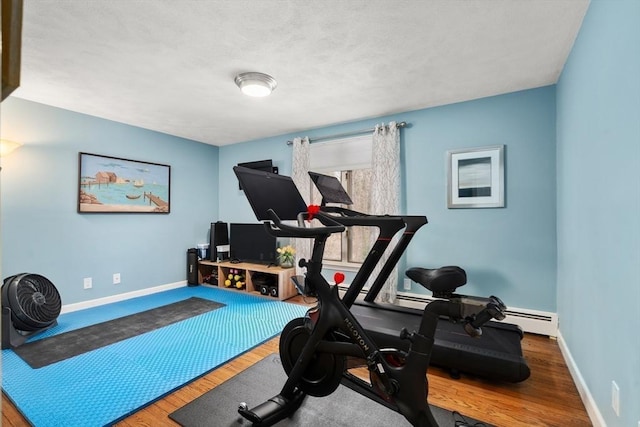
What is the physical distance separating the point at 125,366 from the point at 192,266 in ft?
8.11

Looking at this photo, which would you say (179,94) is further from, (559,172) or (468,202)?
(559,172)

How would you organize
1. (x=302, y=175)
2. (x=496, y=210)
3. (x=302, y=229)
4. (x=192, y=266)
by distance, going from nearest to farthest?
(x=302, y=229) < (x=496, y=210) < (x=302, y=175) < (x=192, y=266)

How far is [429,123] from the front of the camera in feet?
11.4

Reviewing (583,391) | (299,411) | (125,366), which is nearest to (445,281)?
(583,391)

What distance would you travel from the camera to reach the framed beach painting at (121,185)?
3688mm

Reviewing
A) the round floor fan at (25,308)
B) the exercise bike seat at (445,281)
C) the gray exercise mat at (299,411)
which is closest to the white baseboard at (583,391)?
the gray exercise mat at (299,411)

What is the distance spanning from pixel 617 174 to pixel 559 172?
4.56 ft

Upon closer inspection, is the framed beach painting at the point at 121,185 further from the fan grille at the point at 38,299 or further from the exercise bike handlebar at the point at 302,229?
the exercise bike handlebar at the point at 302,229

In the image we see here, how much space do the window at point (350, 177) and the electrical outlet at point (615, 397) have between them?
2493 millimetres

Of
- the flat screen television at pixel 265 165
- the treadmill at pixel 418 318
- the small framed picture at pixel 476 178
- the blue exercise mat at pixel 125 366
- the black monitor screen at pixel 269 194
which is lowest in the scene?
the blue exercise mat at pixel 125 366

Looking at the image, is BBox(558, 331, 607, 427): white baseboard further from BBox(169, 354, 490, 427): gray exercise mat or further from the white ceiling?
the white ceiling

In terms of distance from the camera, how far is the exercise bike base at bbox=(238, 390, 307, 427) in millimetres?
1677

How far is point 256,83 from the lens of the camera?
108 inches

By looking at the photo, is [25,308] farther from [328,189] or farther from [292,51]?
[292,51]
